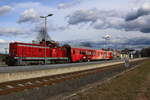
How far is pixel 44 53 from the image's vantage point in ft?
121

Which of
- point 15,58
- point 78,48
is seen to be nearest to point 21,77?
point 15,58

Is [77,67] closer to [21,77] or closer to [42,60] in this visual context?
[42,60]

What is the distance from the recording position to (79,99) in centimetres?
1042

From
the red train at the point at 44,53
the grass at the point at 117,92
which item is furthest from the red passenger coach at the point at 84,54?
the grass at the point at 117,92

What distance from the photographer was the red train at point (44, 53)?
32.3m

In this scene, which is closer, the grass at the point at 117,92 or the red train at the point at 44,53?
the grass at the point at 117,92

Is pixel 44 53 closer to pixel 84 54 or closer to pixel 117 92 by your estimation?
pixel 84 54

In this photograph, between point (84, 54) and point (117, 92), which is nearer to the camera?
point (117, 92)

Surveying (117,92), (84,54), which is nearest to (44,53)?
(84,54)

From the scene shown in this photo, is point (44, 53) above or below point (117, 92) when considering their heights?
above

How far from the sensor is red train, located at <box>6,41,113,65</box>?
32281 mm

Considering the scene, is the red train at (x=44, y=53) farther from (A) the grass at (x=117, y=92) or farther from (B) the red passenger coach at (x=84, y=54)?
(A) the grass at (x=117, y=92)

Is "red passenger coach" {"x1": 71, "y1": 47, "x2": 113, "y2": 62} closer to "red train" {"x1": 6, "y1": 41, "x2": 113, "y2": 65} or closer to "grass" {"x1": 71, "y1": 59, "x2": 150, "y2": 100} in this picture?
"red train" {"x1": 6, "y1": 41, "x2": 113, "y2": 65}

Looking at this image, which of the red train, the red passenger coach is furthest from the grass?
the red passenger coach
